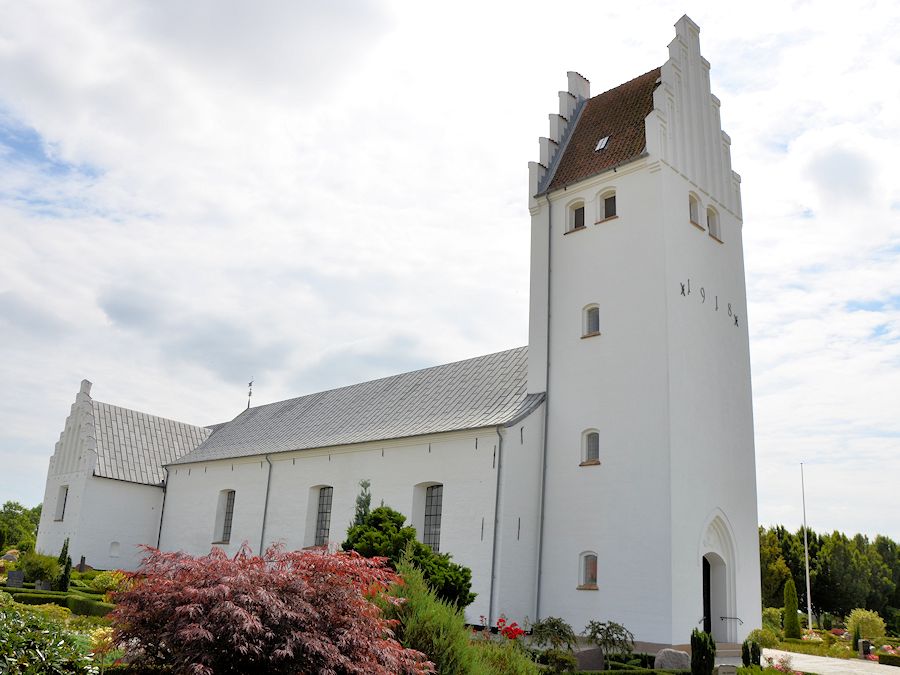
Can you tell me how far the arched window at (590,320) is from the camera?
766 inches

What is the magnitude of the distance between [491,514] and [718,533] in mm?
5480

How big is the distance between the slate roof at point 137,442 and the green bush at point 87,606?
12.2 metres

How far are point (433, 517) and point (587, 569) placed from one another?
4.60 m

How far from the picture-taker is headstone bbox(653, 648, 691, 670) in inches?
553

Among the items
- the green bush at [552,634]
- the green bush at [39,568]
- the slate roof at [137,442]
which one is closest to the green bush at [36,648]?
the green bush at [552,634]

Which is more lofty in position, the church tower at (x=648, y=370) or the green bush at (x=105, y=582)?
the church tower at (x=648, y=370)

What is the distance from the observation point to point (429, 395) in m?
24.3

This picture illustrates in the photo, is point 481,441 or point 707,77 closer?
point 481,441

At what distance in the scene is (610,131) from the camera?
21.1m

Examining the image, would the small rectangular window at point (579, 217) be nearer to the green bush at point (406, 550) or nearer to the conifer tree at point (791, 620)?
the green bush at point (406, 550)

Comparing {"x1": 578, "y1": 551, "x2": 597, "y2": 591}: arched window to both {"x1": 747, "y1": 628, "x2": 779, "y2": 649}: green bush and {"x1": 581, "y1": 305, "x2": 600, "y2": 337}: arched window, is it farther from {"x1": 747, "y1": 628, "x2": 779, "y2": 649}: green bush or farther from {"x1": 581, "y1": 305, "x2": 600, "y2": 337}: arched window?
{"x1": 581, "y1": 305, "x2": 600, "y2": 337}: arched window

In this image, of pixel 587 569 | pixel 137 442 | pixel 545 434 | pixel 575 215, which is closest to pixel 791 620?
pixel 587 569

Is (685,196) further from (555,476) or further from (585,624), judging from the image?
(585,624)

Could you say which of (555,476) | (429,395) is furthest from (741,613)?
(429,395)
